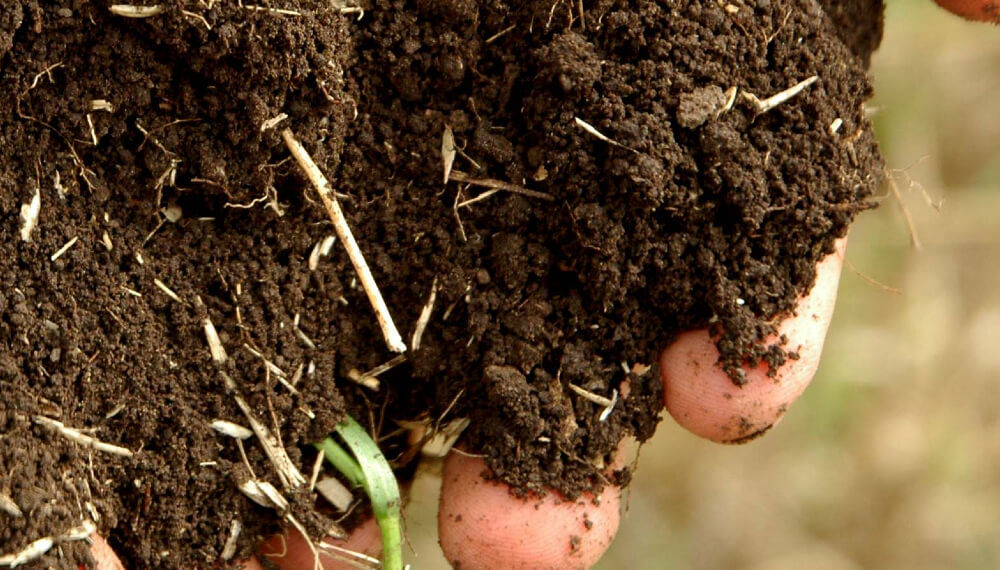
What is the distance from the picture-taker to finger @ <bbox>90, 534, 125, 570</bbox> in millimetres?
1341

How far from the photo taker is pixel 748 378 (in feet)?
5.19

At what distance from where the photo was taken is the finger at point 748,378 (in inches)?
62.4

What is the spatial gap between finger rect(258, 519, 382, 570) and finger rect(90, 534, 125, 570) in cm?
28

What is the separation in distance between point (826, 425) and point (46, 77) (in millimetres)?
2570

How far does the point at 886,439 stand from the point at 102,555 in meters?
2.51

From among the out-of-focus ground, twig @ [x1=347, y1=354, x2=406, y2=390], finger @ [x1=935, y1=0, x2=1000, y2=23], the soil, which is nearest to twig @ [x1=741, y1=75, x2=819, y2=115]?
the soil

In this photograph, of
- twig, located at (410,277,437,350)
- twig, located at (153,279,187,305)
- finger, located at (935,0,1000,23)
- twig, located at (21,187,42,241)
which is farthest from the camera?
finger, located at (935,0,1000,23)

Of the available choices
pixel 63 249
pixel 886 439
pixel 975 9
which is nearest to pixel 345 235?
pixel 63 249

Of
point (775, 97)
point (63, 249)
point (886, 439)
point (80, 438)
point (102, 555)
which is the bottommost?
point (886, 439)

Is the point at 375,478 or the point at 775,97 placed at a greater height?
the point at 775,97

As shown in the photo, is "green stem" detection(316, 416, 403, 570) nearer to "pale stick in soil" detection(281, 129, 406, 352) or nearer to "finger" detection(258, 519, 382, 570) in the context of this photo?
"finger" detection(258, 519, 382, 570)

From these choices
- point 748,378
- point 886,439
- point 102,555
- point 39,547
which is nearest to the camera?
point 39,547

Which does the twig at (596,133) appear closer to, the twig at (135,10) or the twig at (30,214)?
the twig at (135,10)

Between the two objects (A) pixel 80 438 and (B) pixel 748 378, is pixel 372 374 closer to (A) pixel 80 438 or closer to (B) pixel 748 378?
(A) pixel 80 438
